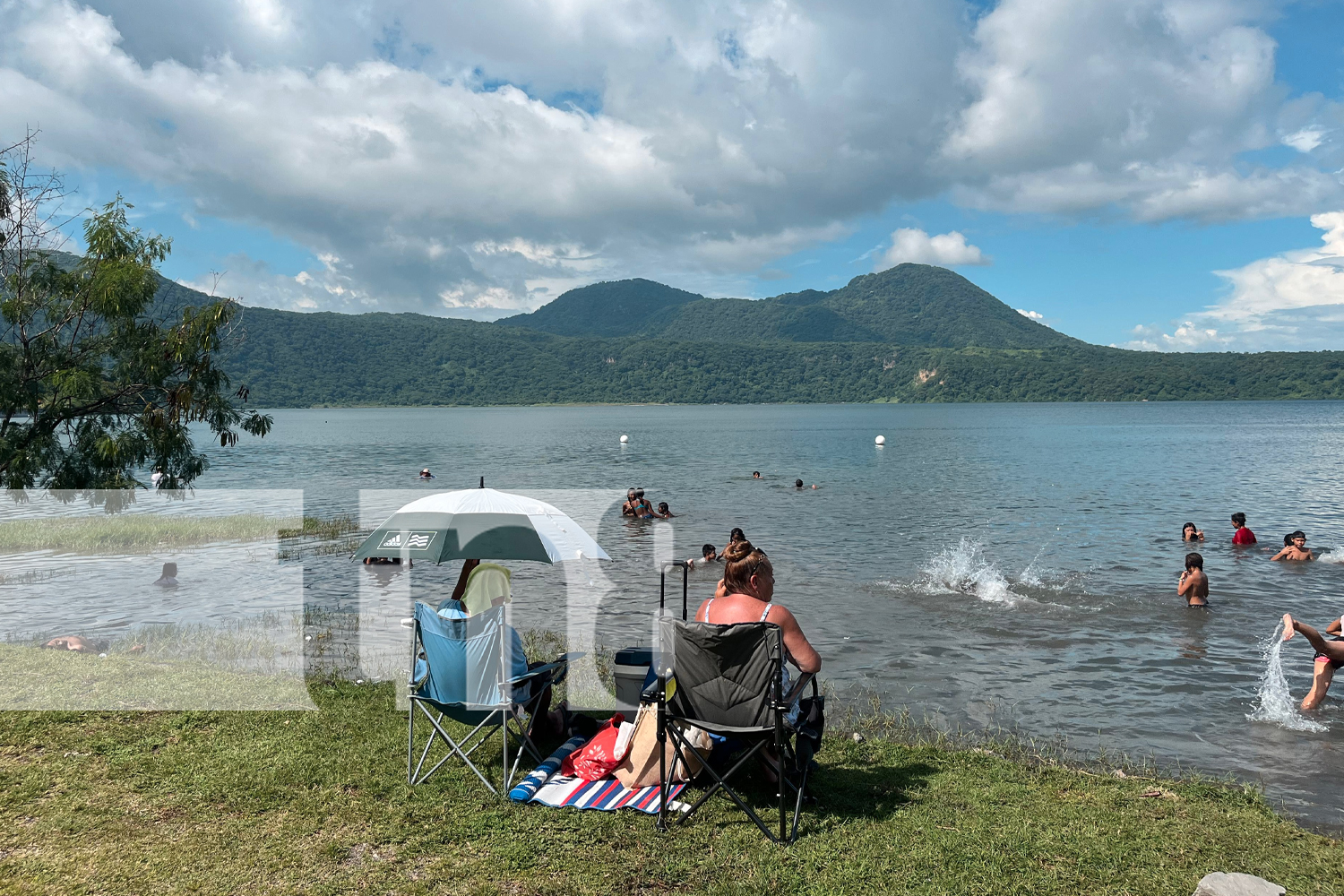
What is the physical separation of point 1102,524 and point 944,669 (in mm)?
16951

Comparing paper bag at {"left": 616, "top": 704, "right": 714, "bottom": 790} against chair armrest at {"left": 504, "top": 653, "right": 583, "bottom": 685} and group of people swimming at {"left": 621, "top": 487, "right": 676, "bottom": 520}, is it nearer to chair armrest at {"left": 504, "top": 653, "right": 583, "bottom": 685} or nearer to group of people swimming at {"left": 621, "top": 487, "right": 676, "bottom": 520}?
chair armrest at {"left": 504, "top": 653, "right": 583, "bottom": 685}

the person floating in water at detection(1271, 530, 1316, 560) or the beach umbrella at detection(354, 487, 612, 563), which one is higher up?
the beach umbrella at detection(354, 487, 612, 563)

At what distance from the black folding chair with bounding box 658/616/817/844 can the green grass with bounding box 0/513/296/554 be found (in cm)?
1583

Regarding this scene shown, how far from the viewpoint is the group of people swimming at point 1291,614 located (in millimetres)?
7766

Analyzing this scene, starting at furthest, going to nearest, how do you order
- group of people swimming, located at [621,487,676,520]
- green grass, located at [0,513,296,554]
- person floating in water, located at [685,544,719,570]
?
group of people swimming, located at [621,487,676,520]
person floating in water, located at [685,544,719,570]
green grass, located at [0,513,296,554]

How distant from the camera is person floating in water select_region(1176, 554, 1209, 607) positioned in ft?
45.7

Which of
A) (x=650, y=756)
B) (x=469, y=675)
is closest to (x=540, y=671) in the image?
(x=469, y=675)

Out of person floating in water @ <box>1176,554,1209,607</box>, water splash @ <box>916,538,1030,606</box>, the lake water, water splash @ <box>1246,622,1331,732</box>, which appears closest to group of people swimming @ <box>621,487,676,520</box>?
the lake water

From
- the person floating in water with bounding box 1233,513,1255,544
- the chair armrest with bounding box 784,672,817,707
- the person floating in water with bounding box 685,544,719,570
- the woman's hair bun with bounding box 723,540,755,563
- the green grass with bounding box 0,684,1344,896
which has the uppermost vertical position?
the woman's hair bun with bounding box 723,540,755,563

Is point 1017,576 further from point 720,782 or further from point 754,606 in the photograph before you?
point 720,782

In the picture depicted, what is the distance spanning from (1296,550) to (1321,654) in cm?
1230

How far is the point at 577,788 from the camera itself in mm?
5609

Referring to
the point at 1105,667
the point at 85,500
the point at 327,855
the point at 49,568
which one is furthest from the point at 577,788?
the point at 49,568

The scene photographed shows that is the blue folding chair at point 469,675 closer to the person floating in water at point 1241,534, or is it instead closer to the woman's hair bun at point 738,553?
the woman's hair bun at point 738,553
